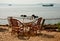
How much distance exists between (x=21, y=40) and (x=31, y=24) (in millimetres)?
1027

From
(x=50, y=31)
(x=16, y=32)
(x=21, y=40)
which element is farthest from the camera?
(x=50, y=31)

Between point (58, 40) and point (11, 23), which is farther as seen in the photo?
point (11, 23)

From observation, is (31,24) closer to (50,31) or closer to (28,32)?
(28,32)

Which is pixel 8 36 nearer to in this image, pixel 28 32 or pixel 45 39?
pixel 28 32

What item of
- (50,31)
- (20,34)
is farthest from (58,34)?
(20,34)

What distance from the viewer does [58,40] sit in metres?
7.31

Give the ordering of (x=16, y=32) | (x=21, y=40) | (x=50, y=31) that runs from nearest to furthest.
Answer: (x=21, y=40) → (x=16, y=32) → (x=50, y=31)

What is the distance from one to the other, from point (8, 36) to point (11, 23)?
0.50 meters

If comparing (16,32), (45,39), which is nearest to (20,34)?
(16,32)

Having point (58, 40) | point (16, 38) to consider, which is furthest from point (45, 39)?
point (16, 38)

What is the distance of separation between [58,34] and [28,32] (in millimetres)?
1004

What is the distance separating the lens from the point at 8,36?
7.72 metres

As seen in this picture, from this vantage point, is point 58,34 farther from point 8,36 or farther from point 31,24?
point 8,36

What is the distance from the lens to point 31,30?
795 cm
